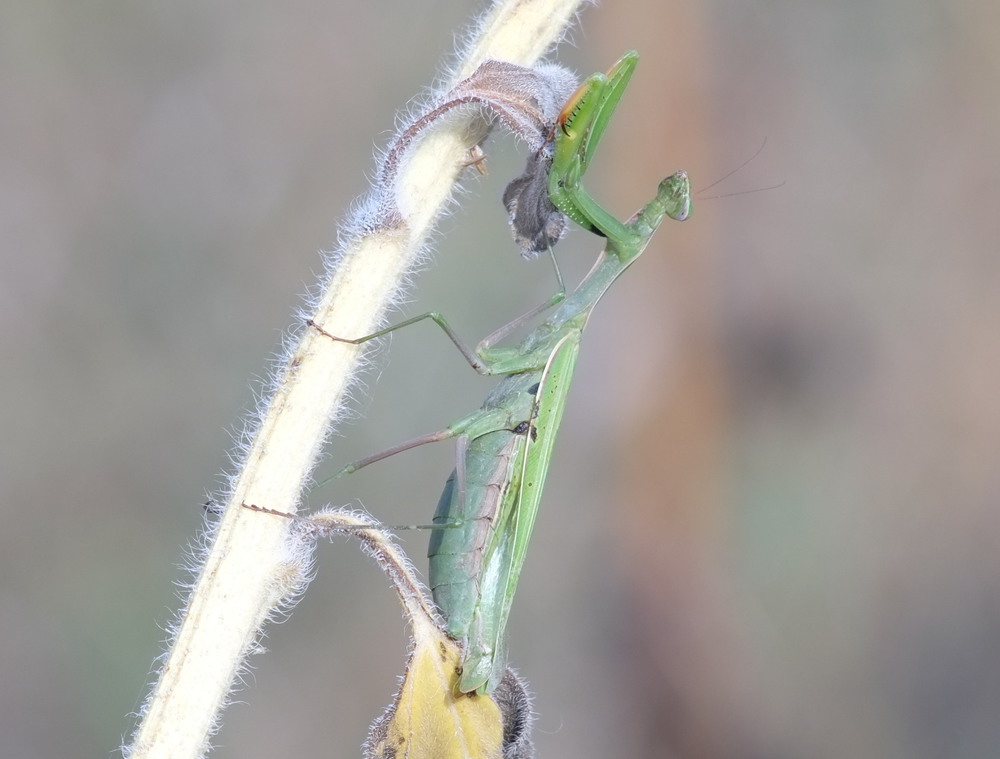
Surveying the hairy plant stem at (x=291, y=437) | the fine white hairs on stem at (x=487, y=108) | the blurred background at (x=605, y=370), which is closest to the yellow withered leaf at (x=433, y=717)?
the hairy plant stem at (x=291, y=437)

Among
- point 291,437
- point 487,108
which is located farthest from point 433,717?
point 487,108

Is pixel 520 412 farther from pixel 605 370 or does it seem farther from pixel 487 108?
pixel 605 370

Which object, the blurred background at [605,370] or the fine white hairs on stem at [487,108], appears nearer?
the fine white hairs on stem at [487,108]

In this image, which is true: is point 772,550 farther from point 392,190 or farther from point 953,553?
point 392,190

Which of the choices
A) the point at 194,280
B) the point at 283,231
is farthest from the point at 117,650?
the point at 283,231

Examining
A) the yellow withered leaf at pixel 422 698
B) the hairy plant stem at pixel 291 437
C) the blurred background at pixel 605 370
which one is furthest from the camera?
the blurred background at pixel 605 370

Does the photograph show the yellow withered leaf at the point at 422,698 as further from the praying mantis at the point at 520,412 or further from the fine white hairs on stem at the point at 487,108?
the fine white hairs on stem at the point at 487,108

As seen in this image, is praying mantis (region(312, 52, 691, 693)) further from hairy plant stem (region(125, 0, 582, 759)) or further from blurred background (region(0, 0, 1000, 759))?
blurred background (region(0, 0, 1000, 759))

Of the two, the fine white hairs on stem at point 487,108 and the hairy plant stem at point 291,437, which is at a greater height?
the fine white hairs on stem at point 487,108
